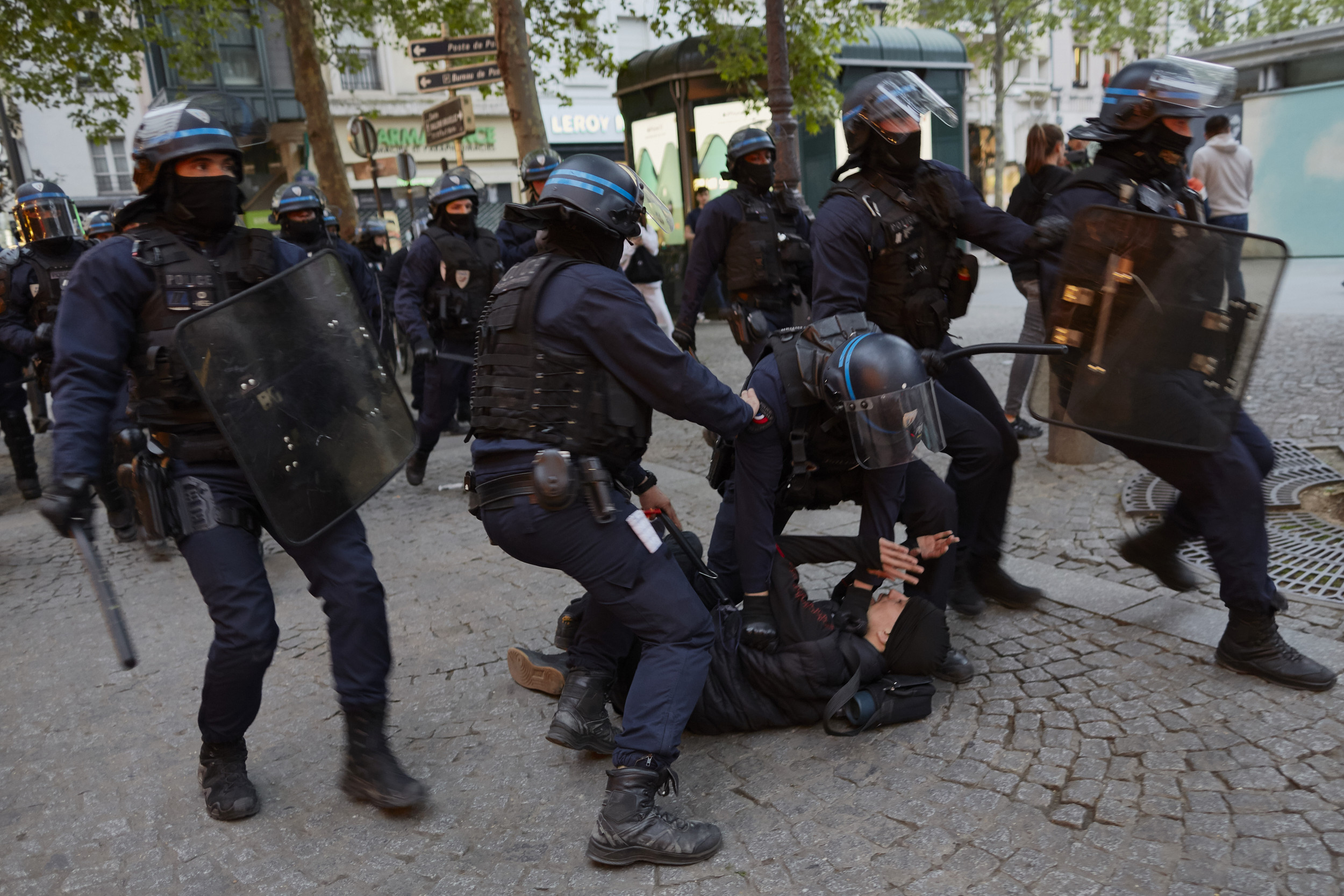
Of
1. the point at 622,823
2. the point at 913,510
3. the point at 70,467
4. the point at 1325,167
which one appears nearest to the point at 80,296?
the point at 70,467

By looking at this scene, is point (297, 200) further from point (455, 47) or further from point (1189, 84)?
point (1189, 84)

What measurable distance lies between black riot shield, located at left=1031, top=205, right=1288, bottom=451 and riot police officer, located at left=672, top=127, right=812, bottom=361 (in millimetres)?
2636

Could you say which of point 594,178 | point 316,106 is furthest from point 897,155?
point 316,106

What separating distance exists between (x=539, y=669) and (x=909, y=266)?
6.19 feet

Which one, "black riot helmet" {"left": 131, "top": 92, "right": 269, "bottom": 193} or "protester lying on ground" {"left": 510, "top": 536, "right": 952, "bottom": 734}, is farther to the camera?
"protester lying on ground" {"left": 510, "top": 536, "right": 952, "bottom": 734}

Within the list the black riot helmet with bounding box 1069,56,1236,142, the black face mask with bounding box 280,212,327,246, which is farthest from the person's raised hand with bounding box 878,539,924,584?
the black face mask with bounding box 280,212,327,246

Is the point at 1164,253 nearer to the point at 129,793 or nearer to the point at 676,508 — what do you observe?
the point at 676,508

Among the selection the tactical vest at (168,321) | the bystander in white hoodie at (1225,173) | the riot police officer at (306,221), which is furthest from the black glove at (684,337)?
the bystander in white hoodie at (1225,173)

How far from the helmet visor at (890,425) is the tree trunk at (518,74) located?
692 centimetres

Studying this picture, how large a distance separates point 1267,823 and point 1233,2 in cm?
4504

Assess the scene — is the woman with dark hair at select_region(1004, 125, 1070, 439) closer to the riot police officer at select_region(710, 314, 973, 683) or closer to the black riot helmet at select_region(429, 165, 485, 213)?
the riot police officer at select_region(710, 314, 973, 683)

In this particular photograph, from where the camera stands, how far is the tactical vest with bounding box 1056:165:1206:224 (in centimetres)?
305

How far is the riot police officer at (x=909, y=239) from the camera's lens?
11.3ft

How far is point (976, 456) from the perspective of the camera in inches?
141
